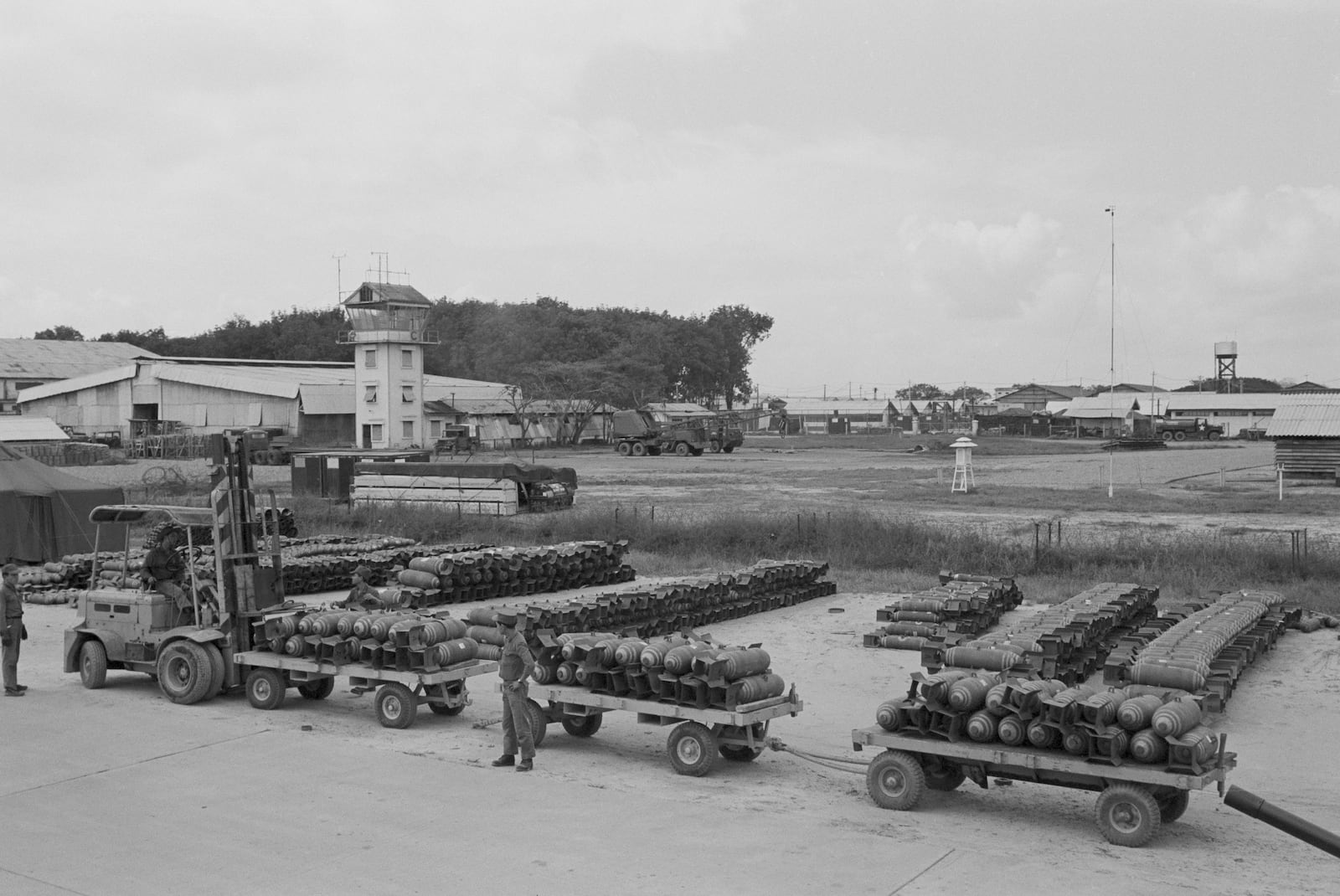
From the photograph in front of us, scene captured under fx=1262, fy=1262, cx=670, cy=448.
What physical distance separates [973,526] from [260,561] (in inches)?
766

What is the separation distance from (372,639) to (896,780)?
5.73 m

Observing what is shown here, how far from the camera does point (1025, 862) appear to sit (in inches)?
338

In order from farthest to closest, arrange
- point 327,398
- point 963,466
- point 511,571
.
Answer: point 327,398 → point 963,466 → point 511,571

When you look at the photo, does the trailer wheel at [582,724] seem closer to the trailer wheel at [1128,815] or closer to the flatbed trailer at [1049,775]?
the flatbed trailer at [1049,775]

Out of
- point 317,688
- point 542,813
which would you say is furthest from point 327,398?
point 542,813

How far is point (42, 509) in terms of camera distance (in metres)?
25.8

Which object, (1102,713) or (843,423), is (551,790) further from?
(843,423)

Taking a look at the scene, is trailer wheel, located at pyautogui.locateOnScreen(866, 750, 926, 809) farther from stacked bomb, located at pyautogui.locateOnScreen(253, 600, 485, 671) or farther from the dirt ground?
stacked bomb, located at pyautogui.locateOnScreen(253, 600, 485, 671)

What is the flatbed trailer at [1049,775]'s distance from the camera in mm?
8953

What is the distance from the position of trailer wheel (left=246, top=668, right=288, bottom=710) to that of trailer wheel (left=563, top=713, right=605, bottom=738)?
10.8 feet

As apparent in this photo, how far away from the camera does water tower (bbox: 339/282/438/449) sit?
218 feet

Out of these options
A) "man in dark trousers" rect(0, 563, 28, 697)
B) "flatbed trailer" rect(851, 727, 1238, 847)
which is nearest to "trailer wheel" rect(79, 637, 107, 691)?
"man in dark trousers" rect(0, 563, 28, 697)

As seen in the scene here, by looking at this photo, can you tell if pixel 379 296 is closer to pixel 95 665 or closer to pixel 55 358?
pixel 55 358

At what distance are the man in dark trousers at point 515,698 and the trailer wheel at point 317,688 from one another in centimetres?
347
